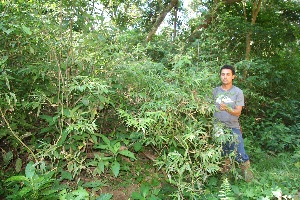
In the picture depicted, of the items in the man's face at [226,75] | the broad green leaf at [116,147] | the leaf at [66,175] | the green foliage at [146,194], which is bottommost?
the green foliage at [146,194]

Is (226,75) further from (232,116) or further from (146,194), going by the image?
→ (146,194)

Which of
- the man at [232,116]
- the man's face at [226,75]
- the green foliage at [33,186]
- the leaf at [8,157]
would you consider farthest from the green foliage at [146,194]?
the man's face at [226,75]

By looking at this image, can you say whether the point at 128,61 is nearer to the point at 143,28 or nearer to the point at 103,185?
the point at 103,185

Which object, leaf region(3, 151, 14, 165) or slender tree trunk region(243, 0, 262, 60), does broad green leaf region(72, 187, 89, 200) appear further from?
slender tree trunk region(243, 0, 262, 60)

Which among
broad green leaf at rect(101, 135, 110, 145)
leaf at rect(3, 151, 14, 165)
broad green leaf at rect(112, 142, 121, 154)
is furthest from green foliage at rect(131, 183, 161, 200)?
leaf at rect(3, 151, 14, 165)

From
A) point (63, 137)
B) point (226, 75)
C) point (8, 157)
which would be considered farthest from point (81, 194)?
point (226, 75)

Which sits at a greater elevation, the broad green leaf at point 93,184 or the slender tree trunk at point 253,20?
the slender tree trunk at point 253,20

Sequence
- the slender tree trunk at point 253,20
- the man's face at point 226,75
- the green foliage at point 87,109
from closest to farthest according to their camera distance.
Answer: the green foliage at point 87,109, the man's face at point 226,75, the slender tree trunk at point 253,20

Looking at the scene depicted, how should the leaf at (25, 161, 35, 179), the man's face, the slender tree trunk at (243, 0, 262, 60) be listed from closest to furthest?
the leaf at (25, 161, 35, 179)
the man's face
the slender tree trunk at (243, 0, 262, 60)

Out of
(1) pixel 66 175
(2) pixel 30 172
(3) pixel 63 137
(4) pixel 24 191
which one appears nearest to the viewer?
(4) pixel 24 191

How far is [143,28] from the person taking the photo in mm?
9875

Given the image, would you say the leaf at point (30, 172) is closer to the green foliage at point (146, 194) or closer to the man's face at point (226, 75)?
the green foliage at point (146, 194)

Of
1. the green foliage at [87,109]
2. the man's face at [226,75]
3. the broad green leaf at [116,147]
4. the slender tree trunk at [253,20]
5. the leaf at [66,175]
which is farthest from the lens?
the slender tree trunk at [253,20]

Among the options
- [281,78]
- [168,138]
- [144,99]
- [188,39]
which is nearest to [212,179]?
[168,138]
